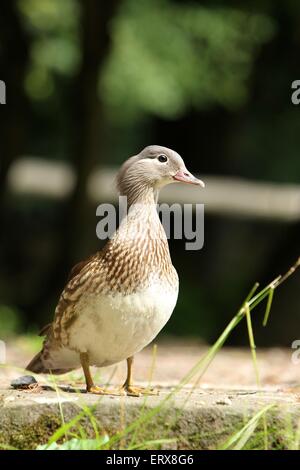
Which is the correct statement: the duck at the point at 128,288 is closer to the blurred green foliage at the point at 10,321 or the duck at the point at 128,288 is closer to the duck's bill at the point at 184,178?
the duck's bill at the point at 184,178

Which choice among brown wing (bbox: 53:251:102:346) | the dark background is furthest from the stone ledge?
the dark background

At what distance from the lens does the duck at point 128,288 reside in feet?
11.6

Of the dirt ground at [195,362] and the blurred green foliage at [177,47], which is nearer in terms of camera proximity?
the dirt ground at [195,362]

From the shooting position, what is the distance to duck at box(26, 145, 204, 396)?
3.54 metres

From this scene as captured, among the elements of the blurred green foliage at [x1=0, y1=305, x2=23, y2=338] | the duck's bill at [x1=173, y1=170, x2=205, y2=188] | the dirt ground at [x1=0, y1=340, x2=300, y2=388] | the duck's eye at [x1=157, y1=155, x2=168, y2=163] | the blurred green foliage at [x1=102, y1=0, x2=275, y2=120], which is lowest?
the blurred green foliage at [x1=0, y1=305, x2=23, y2=338]

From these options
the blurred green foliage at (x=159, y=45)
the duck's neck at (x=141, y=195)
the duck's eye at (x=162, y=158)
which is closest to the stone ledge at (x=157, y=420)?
the duck's neck at (x=141, y=195)

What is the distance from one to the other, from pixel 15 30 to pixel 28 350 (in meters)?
3.53

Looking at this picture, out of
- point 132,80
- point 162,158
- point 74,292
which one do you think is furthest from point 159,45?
point 74,292

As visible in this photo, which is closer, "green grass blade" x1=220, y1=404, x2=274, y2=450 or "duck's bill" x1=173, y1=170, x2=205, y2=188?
"green grass blade" x1=220, y1=404, x2=274, y2=450

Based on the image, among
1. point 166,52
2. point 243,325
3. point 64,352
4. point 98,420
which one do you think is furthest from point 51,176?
point 98,420

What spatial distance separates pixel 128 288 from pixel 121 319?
12cm

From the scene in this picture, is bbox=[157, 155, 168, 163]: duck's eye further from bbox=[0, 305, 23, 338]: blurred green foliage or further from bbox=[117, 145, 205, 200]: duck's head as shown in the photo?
bbox=[0, 305, 23, 338]: blurred green foliage

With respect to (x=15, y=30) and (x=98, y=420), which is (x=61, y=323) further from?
(x=15, y=30)

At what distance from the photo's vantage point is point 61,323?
3.78 meters
